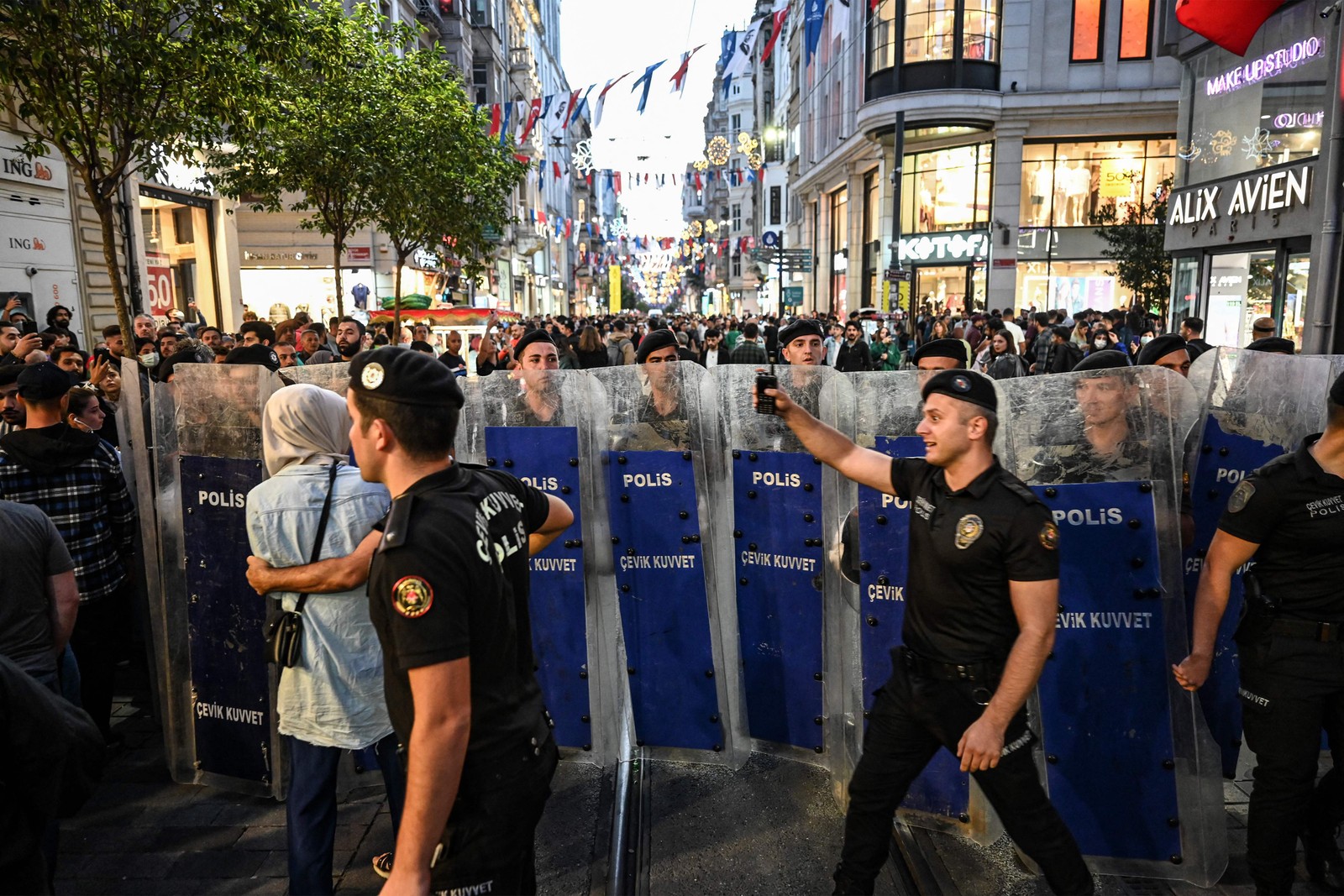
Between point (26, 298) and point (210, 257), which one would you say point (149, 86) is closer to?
point (26, 298)

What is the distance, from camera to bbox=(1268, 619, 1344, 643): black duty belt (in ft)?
9.39

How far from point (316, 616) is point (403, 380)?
125 centimetres

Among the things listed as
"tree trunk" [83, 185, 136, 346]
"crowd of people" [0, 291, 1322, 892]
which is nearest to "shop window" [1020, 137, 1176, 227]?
"crowd of people" [0, 291, 1322, 892]

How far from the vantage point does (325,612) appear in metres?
2.89

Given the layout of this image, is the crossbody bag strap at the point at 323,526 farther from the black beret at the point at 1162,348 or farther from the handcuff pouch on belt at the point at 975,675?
the black beret at the point at 1162,348

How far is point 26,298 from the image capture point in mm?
13773

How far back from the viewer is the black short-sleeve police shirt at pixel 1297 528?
2824 millimetres

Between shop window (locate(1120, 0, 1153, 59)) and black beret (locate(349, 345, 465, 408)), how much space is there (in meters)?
31.9

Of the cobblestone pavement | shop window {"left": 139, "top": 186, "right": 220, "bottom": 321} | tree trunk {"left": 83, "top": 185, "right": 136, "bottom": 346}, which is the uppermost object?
shop window {"left": 139, "top": 186, "right": 220, "bottom": 321}

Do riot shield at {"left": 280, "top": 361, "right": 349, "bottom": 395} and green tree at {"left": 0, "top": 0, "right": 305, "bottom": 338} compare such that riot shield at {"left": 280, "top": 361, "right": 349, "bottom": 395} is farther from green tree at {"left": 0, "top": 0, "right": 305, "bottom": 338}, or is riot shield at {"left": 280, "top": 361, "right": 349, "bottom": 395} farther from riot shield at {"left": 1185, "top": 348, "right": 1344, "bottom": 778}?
green tree at {"left": 0, "top": 0, "right": 305, "bottom": 338}

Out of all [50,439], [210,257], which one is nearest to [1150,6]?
[210,257]

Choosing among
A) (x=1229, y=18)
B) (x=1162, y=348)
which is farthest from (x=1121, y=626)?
(x=1229, y=18)

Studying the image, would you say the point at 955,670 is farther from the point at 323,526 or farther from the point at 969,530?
the point at 323,526

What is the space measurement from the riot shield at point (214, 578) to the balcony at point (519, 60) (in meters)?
60.7
